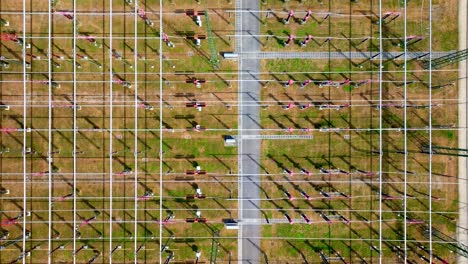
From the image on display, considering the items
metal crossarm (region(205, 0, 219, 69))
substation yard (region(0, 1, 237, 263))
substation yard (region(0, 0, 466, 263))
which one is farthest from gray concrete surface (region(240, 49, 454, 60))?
substation yard (region(0, 1, 237, 263))

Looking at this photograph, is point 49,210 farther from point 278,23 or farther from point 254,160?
point 278,23

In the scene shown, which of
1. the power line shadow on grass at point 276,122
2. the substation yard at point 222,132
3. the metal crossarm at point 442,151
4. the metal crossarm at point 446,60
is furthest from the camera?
the power line shadow on grass at point 276,122

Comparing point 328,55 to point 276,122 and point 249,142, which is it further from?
point 249,142

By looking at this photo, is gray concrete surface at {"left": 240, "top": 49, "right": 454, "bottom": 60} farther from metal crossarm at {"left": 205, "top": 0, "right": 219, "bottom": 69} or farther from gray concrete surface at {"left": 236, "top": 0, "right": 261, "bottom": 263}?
→ metal crossarm at {"left": 205, "top": 0, "right": 219, "bottom": 69}

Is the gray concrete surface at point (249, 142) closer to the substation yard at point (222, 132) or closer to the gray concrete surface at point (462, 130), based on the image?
the substation yard at point (222, 132)

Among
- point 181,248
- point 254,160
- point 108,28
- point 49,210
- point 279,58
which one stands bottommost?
point 181,248

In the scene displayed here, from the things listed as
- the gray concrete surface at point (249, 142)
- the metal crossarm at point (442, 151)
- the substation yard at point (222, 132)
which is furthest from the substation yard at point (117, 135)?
the metal crossarm at point (442, 151)

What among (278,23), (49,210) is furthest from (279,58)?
(49,210)
